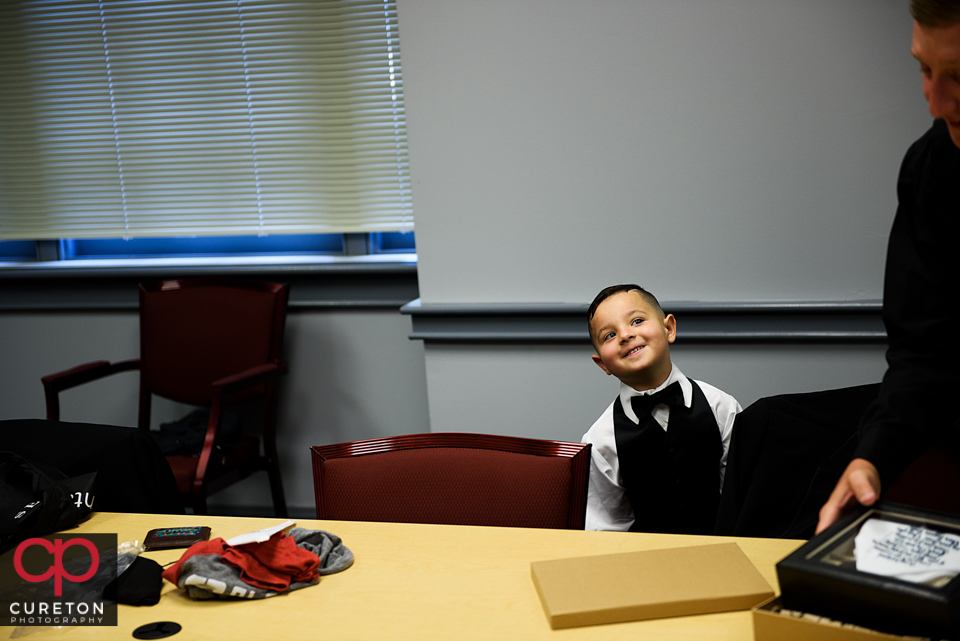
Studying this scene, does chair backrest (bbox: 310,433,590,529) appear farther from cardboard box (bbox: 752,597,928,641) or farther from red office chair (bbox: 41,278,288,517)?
red office chair (bbox: 41,278,288,517)

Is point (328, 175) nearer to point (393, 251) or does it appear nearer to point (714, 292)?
point (393, 251)

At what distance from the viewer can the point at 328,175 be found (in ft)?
10.6

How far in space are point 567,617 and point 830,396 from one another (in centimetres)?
84

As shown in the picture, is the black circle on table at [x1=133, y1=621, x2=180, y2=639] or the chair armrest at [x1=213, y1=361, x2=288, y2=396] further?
the chair armrest at [x1=213, y1=361, x2=288, y2=396]

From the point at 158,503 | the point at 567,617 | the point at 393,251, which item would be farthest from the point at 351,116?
the point at 567,617

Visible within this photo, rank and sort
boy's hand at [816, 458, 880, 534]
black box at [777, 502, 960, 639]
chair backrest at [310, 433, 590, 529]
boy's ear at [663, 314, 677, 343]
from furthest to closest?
boy's ear at [663, 314, 677, 343] → chair backrest at [310, 433, 590, 529] → boy's hand at [816, 458, 880, 534] → black box at [777, 502, 960, 639]

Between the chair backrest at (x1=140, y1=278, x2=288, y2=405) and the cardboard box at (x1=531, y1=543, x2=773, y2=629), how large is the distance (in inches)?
81.6

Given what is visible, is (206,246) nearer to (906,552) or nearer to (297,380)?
(297,380)

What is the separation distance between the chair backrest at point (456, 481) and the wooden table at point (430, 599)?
0.50ft

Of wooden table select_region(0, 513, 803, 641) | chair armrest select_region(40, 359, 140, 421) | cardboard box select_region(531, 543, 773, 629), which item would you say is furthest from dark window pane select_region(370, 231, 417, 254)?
cardboard box select_region(531, 543, 773, 629)

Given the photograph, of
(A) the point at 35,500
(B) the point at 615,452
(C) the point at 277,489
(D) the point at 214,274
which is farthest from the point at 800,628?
(D) the point at 214,274

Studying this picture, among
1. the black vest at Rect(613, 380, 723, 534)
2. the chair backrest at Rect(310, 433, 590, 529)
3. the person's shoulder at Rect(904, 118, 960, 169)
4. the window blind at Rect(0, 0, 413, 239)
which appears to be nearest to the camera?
the person's shoulder at Rect(904, 118, 960, 169)

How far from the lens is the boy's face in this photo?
1.85m

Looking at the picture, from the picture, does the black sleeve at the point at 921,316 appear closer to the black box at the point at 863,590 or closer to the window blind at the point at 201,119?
the black box at the point at 863,590
